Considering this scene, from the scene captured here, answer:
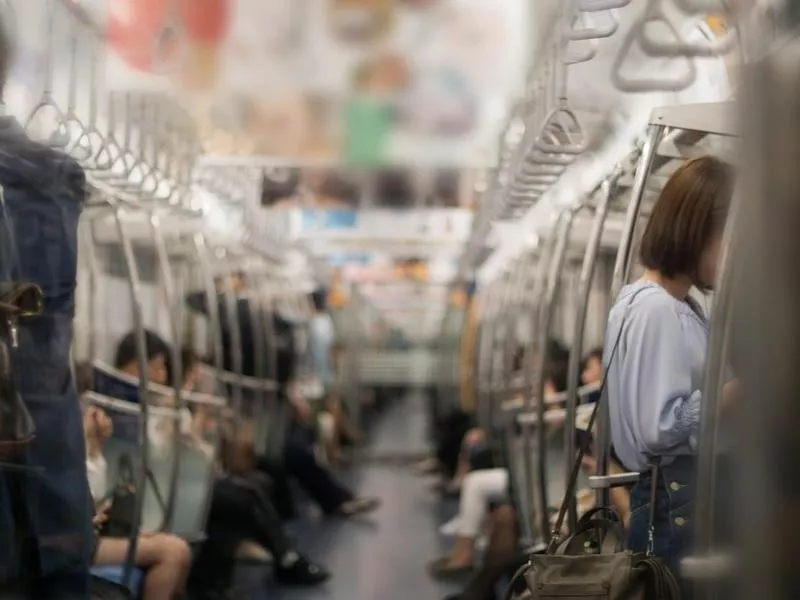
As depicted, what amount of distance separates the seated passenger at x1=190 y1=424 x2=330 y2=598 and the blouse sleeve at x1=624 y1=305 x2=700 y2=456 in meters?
2.76

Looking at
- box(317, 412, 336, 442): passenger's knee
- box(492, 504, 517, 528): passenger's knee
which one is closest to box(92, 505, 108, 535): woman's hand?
box(492, 504, 517, 528): passenger's knee

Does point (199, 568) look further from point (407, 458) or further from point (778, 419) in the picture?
point (407, 458)

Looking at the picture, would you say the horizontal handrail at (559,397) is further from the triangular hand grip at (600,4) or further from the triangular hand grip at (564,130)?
the triangular hand grip at (600,4)

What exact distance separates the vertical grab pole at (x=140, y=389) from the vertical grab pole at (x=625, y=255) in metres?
1.31

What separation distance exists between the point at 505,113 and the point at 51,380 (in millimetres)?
1919

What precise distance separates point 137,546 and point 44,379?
2.87 feet

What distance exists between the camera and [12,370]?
2.39 meters

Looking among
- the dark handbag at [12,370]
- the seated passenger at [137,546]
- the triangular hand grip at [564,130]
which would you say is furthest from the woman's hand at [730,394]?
the seated passenger at [137,546]

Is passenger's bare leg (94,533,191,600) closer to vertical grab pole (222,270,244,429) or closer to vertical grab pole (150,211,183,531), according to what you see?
vertical grab pole (150,211,183,531)

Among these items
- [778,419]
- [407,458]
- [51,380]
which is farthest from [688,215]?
[407,458]

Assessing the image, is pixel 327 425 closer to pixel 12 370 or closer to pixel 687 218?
pixel 12 370

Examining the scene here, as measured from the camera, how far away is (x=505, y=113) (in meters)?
3.90

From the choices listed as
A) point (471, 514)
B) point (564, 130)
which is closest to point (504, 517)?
point (471, 514)

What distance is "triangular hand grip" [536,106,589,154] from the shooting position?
9.17 feet
